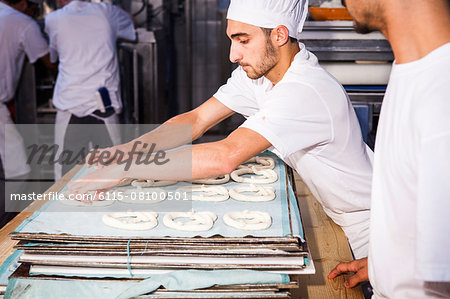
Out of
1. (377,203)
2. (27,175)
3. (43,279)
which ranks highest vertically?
(377,203)

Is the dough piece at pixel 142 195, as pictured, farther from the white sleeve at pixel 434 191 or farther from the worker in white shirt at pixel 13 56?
the worker in white shirt at pixel 13 56

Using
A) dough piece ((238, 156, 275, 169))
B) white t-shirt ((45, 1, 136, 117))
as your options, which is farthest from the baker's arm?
white t-shirt ((45, 1, 136, 117))

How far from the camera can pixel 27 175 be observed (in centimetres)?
405

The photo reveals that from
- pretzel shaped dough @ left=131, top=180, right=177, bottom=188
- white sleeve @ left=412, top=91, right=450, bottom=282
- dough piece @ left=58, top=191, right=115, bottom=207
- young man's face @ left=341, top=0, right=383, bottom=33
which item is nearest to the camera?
white sleeve @ left=412, top=91, right=450, bottom=282

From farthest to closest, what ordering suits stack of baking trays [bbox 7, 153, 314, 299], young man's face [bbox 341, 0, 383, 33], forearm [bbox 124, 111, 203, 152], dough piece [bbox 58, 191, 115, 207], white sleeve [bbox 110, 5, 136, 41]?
white sleeve [bbox 110, 5, 136, 41]
forearm [bbox 124, 111, 203, 152]
dough piece [bbox 58, 191, 115, 207]
stack of baking trays [bbox 7, 153, 314, 299]
young man's face [bbox 341, 0, 383, 33]

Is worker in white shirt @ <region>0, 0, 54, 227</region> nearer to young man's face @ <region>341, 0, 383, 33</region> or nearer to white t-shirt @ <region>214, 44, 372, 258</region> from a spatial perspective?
white t-shirt @ <region>214, 44, 372, 258</region>

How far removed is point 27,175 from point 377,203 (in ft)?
11.7

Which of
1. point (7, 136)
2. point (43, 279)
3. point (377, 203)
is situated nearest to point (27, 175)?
point (7, 136)

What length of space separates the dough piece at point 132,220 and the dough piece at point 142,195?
0.41 feet

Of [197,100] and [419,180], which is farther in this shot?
[197,100]

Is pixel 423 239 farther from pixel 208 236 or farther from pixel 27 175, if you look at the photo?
pixel 27 175

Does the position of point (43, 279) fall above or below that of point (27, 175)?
above

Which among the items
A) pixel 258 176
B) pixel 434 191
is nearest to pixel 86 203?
pixel 258 176

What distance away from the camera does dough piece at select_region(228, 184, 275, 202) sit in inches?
58.7
